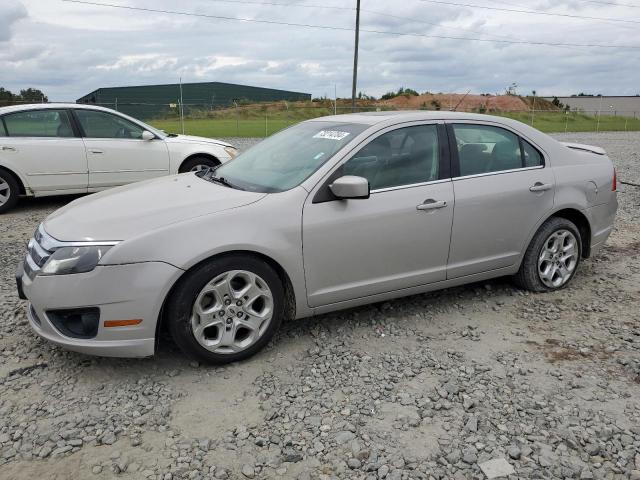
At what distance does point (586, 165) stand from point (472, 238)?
4.82 ft

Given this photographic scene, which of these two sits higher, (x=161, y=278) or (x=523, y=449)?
(x=161, y=278)

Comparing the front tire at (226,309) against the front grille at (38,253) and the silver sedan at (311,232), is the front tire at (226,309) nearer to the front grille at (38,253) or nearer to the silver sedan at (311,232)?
the silver sedan at (311,232)

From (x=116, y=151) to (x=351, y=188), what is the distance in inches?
229

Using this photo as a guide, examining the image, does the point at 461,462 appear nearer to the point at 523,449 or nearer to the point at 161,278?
the point at 523,449

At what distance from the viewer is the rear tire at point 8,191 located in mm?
7945

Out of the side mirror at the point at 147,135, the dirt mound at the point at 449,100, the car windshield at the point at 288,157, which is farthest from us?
the dirt mound at the point at 449,100

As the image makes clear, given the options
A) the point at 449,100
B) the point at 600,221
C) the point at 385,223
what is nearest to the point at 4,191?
the point at 385,223

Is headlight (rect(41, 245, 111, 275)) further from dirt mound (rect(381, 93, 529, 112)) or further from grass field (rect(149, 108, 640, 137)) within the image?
dirt mound (rect(381, 93, 529, 112))

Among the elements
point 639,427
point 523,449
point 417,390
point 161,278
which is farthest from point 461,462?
point 161,278

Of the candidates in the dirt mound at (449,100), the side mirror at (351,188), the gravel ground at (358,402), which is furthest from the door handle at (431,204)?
the dirt mound at (449,100)

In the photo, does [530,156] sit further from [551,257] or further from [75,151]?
[75,151]

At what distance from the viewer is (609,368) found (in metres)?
3.65

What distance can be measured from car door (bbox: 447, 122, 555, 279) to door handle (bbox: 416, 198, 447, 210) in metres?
0.14

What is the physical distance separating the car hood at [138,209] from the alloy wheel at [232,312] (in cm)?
46
